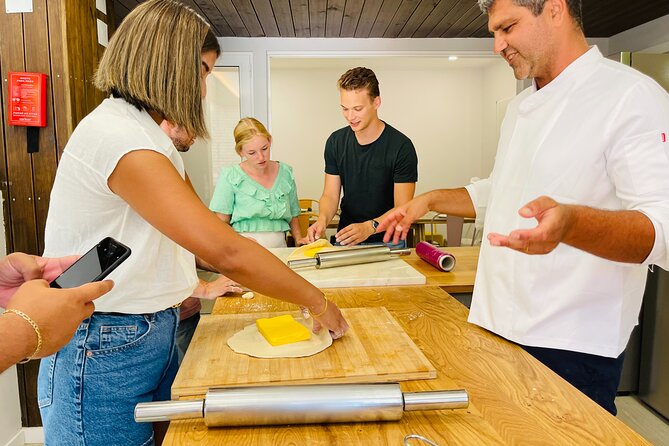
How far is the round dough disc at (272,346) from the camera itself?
1071 mm

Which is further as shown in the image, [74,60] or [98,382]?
[74,60]

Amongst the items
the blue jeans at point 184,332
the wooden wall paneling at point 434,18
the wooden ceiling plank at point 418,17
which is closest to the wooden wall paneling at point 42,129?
the blue jeans at point 184,332

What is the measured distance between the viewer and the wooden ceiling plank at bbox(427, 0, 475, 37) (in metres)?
3.59

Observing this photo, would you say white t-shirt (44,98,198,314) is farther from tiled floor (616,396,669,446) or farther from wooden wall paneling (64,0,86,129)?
tiled floor (616,396,669,446)

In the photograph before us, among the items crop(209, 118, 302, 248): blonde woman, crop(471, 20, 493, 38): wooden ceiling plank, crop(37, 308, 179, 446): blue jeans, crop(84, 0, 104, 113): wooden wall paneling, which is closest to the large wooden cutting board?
crop(37, 308, 179, 446): blue jeans

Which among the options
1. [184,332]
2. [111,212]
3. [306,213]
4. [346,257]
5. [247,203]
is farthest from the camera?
[306,213]

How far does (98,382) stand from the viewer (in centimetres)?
99

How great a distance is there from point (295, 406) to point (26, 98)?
88.2 inches

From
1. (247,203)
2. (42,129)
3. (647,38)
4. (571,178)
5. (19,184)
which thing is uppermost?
(647,38)

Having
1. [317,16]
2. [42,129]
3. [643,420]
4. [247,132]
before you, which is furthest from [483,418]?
[317,16]

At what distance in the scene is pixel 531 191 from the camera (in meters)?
1.18

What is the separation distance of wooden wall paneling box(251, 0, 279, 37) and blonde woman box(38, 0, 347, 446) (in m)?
2.66

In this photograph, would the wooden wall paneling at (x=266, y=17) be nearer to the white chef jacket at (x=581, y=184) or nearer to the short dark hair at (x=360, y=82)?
the short dark hair at (x=360, y=82)

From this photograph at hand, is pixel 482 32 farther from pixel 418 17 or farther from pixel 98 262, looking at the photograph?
pixel 98 262
